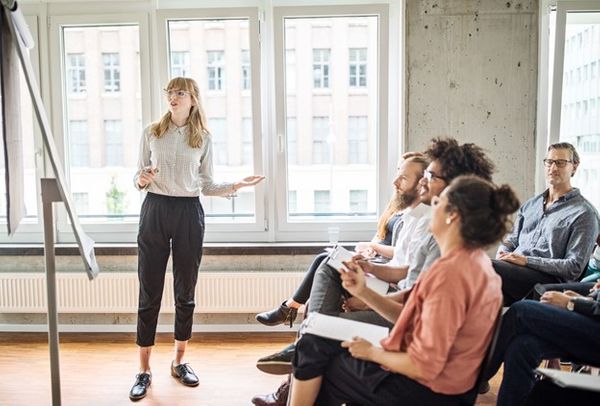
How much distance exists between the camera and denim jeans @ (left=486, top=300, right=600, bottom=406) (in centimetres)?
212

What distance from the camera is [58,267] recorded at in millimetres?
3742

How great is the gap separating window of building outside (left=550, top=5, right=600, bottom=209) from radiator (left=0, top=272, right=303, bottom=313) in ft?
6.75

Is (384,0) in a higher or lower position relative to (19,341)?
higher

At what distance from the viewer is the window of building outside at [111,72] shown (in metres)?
3.75

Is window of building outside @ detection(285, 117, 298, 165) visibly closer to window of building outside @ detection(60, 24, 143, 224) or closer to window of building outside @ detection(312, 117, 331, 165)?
window of building outside @ detection(312, 117, 331, 165)

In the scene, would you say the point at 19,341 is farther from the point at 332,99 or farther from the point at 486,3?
the point at 486,3

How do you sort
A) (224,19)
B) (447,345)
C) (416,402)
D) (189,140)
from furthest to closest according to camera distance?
(224,19) → (189,140) → (416,402) → (447,345)

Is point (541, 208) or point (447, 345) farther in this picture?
point (541, 208)

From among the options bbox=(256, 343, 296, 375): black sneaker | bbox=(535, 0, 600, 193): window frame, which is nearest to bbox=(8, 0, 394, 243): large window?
bbox=(535, 0, 600, 193): window frame

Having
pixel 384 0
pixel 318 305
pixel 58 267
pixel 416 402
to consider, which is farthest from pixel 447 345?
pixel 58 267

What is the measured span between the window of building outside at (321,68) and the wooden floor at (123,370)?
1738 millimetres

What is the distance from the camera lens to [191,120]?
2.94m

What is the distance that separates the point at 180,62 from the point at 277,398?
91.6 inches

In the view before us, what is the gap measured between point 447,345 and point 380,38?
8.56 feet
